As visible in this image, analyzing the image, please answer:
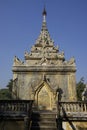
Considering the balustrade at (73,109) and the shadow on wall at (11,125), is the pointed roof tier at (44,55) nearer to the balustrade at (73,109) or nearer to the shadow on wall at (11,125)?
the balustrade at (73,109)

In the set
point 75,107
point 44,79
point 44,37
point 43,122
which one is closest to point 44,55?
point 44,37

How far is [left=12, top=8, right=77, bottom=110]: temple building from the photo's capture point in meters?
22.2

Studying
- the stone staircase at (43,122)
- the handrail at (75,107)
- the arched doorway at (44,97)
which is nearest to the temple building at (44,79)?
the arched doorway at (44,97)

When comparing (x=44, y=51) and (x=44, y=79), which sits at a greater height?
(x=44, y=51)

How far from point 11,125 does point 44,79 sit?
1082 cm

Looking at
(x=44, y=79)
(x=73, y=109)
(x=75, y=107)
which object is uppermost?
(x=44, y=79)

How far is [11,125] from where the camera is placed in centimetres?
1239

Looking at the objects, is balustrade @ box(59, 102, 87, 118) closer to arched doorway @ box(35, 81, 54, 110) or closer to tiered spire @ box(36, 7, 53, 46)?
arched doorway @ box(35, 81, 54, 110)

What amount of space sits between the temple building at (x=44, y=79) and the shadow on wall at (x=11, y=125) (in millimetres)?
9339

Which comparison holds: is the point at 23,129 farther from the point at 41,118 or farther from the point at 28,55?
the point at 28,55

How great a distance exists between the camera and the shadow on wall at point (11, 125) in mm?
12305

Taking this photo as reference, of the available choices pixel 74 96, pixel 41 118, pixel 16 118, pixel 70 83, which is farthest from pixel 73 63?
pixel 16 118

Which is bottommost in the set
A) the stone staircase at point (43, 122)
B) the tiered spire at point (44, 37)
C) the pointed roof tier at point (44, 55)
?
the stone staircase at point (43, 122)

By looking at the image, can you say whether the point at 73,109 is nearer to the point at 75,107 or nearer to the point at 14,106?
the point at 75,107
